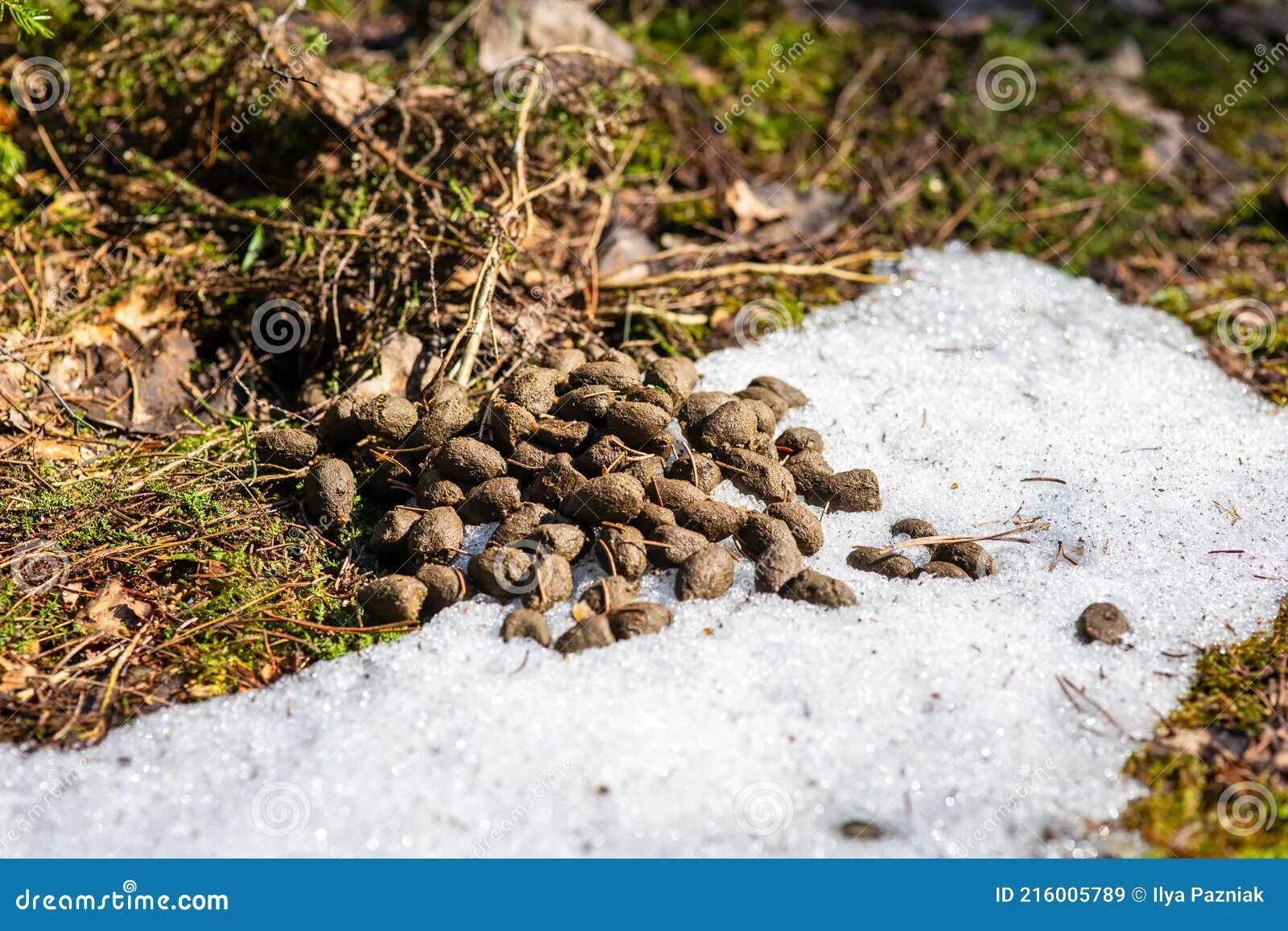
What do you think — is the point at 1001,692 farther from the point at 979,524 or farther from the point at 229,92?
the point at 229,92

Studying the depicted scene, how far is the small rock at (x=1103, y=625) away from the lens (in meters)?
3.01

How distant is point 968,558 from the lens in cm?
329

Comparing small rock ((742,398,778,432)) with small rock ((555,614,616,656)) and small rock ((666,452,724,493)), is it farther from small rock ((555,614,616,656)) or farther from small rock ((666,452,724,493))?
small rock ((555,614,616,656))

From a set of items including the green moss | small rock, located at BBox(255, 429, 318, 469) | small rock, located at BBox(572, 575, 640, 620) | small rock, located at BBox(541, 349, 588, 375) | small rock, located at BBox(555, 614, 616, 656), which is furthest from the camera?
small rock, located at BBox(541, 349, 588, 375)

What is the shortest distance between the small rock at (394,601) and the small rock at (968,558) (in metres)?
1.68

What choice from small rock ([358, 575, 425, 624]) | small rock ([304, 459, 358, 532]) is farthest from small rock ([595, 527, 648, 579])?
small rock ([304, 459, 358, 532])

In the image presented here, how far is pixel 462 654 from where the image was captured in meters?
2.96

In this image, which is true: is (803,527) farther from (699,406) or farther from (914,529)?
(699,406)

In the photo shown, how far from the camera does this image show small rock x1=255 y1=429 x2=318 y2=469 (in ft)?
11.8

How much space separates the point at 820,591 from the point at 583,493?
2.64 feet

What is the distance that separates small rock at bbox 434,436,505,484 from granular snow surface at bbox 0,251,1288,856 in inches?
19.6

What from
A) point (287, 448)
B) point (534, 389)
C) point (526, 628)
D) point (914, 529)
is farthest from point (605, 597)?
point (287, 448)

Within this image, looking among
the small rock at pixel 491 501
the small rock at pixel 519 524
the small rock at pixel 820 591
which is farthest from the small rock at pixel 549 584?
the small rock at pixel 820 591

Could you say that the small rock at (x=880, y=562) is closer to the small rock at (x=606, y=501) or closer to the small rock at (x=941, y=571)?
the small rock at (x=941, y=571)
